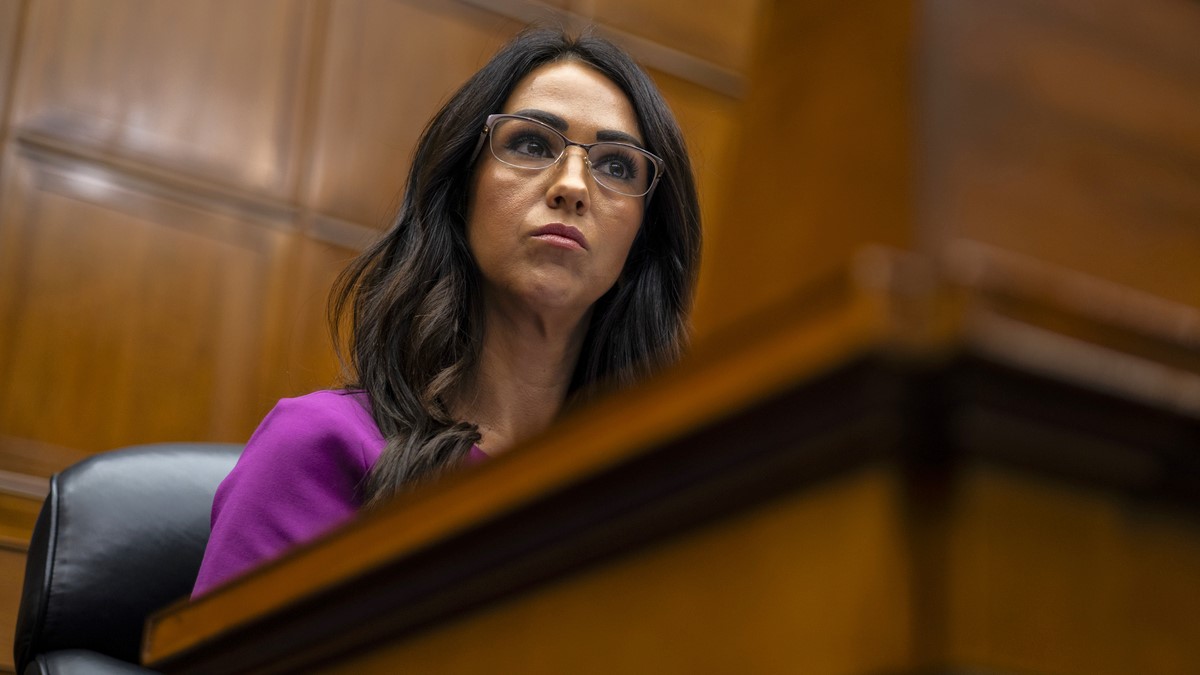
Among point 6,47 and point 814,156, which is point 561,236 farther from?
point 6,47

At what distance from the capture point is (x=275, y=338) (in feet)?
7.37

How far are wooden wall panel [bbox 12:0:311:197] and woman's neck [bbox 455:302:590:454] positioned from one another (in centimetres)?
126

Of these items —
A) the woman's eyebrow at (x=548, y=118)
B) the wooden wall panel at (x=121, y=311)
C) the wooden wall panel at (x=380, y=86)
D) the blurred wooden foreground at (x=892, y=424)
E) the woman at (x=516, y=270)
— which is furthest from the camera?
the wooden wall panel at (x=380, y=86)

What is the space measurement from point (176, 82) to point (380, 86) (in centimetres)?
36

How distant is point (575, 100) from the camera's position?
3.84 feet

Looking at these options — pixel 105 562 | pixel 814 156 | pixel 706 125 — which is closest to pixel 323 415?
pixel 105 562

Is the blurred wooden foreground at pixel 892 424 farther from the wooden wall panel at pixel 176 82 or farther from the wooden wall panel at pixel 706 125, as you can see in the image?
the wooden wall panel at pixel 706 125

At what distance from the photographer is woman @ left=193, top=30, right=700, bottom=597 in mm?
1027

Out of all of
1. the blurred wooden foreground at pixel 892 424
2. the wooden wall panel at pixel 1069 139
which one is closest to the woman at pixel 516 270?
the blurred wooden foreground at pixel 892 424

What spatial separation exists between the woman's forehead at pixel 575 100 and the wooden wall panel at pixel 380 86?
1120 millimetres

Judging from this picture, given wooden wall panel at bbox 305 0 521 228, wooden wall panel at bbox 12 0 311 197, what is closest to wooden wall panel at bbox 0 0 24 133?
wooden wall panel at bbox 12 0 311 197

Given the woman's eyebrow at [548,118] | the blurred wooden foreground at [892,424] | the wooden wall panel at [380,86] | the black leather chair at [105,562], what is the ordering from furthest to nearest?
1. the wooden wall panel at [380,86]
2. the woman's eyebrow at [548,118]
3. the black leather chair at [105,562]
4. the blurred wooden foreground at [892,424]

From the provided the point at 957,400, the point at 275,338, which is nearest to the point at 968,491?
the point at 957,400

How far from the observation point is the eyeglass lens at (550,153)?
3.65 feet
